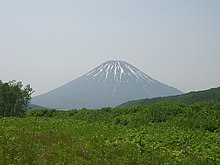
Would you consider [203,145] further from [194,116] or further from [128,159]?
[194,116]

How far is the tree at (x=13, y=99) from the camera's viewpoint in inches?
1369

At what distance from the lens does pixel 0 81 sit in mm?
36625

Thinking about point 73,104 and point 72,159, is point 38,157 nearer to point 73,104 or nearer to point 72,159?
point 72,159

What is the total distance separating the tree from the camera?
114 ft

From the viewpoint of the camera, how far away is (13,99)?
116 ft

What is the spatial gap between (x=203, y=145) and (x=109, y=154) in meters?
3.57

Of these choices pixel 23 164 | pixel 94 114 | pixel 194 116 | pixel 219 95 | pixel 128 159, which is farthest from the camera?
pixel 219 95

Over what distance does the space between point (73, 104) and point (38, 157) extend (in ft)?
628

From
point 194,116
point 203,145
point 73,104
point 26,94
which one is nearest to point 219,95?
point 26,94

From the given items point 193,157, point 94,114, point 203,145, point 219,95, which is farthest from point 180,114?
point 219,95

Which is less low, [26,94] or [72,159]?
[26,94]

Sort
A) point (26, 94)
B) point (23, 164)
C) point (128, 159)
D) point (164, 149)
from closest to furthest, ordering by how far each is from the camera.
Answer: point (23, 164), point (128, 159), point (164, 149), point (26, 94)

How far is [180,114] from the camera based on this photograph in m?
23.6

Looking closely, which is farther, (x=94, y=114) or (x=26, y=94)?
(x=26, y=94)
